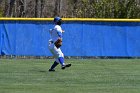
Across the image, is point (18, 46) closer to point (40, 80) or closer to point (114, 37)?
point (114, 37)

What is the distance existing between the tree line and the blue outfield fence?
4.84m

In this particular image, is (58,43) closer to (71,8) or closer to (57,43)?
(57,43)

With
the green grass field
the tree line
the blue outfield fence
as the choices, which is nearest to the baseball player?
the green grass field

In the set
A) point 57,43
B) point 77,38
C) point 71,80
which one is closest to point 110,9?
point 77,38

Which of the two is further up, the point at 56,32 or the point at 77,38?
the point at 56,32

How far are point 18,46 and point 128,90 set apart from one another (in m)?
13.6

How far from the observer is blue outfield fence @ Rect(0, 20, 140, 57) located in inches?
1001

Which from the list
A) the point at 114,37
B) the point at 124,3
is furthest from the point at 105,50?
the point at 124,3

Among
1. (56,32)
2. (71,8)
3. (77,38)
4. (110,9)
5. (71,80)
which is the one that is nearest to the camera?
(71,80)

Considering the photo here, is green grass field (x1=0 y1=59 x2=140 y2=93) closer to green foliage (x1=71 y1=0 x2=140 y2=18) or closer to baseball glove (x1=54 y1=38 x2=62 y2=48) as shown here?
baseball glove (x1=54 y1=38 x2=62 y2=48)

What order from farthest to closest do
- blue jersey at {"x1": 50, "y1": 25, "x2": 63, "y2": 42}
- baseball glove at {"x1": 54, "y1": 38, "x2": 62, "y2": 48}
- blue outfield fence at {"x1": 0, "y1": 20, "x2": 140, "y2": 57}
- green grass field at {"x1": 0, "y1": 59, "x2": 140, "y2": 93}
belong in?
blue outfield fence at {"x1": 0, "y1": 20, "x2": 140, "y2": 57} → baseball glove at {"x1": 54, "y1": 38, "x2": 62, "y2": 48} → blue jersey at {"x1": 50, "y1": 25, "x2": 63, "y2": 42} → green grass field at {"x1": 0, "y1": 59, "x2": 140, "y2": 93}

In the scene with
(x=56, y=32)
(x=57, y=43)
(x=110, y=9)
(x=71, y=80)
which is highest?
(x=56, y=32)

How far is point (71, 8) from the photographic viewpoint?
3438 centimetres

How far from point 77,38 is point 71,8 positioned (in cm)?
885
